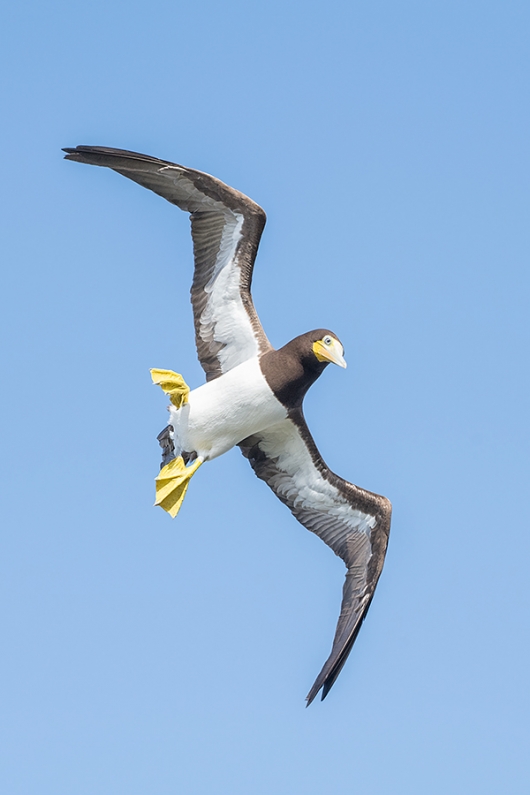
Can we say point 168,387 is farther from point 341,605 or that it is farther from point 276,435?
point 341,605

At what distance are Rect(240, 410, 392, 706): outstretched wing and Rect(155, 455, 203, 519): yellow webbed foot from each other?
1.45 meters

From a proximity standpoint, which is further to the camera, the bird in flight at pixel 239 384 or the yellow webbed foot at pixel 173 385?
the yellow webbed foot at pixel 173 385

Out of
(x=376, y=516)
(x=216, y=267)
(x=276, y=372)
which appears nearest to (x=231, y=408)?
(x=276, y=372)

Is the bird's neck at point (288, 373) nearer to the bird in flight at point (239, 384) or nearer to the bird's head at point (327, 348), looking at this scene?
the bird in flight at point (239, 384)

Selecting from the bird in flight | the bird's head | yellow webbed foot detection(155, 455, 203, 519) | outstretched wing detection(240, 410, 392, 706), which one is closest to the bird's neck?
the bird in flight

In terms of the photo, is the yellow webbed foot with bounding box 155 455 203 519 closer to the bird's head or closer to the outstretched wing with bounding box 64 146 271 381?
the outstretched wing with bounding box 64 146 271 381

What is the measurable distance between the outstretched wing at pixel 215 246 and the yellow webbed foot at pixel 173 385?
720 mm

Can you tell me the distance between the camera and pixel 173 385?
707 inches

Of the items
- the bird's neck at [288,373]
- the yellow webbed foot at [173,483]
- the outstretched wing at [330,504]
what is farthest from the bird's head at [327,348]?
the yellow webbed foot at [173,483]

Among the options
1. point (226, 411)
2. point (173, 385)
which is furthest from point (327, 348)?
point (173, 385)

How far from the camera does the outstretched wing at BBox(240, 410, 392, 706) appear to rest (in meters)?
19.2

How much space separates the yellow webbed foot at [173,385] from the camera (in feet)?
58.8

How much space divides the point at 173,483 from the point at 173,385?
150 cm

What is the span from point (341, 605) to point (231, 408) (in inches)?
148
